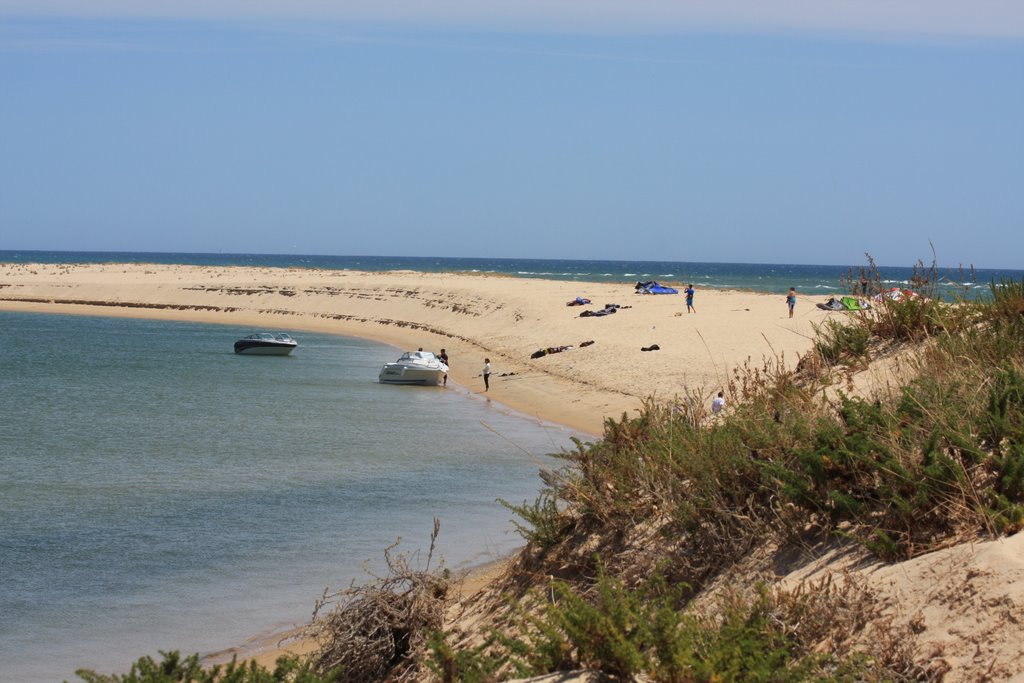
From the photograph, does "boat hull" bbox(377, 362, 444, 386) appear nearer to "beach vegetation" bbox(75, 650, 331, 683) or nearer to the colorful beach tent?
the colorful beach tent

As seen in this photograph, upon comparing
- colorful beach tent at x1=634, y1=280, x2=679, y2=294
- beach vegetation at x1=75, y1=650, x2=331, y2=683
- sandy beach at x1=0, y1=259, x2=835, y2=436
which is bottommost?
sandy beach at x1=0, y1=259, x2=835, y2=436

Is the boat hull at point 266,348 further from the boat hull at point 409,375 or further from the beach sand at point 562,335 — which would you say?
the boat hull at point 409,375

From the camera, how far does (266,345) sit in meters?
44.5

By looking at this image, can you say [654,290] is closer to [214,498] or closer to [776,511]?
[214,498]

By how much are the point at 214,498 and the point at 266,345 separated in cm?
2845

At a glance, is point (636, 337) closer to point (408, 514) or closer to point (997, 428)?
point (408, 514)

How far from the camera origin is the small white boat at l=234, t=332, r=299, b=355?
44.4 metres

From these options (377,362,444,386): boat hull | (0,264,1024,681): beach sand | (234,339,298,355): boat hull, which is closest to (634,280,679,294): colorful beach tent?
(0,264,1024,681): beach sand

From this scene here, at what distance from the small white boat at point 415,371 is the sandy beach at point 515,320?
123 cm

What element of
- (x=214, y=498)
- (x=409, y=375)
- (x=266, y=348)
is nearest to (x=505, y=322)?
(x=266, y=348)

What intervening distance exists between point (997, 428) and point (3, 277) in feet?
330

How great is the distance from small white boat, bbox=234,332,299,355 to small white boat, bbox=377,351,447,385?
10378 mm

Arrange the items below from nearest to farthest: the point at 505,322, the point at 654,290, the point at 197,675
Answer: the point at 197,675 → the point at 505,322 → the point at 654,290

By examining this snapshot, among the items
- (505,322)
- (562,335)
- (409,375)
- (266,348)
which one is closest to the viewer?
(409,375)
